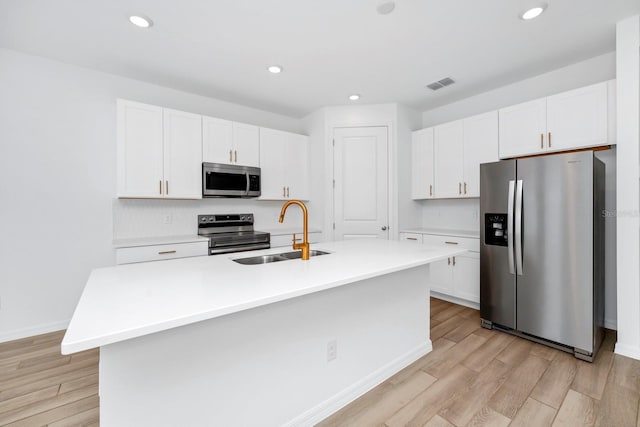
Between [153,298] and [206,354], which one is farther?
[206,354]

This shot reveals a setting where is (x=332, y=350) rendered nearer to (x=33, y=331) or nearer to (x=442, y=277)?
(x=442, y=277)

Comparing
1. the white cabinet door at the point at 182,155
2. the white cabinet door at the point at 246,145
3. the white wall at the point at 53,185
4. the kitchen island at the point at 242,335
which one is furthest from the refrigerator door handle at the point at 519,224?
the white wall at the point at 53,185

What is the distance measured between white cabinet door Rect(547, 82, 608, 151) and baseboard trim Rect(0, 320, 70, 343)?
5.16 metres

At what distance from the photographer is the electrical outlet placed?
1722 mm

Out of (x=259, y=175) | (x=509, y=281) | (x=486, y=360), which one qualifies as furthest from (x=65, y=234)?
(x=509, y=281)

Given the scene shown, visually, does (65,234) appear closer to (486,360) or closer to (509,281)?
(486,360)

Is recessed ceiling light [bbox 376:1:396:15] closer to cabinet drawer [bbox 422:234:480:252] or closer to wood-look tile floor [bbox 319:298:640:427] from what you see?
cabinet drawer [bbox 422:234:480:252]

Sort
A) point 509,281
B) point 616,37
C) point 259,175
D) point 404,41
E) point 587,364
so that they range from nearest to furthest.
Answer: point 587,364 → point 616,37 → point 404,41 → point 509,281 → point 259,175

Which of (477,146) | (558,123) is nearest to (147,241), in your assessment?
(477,146)

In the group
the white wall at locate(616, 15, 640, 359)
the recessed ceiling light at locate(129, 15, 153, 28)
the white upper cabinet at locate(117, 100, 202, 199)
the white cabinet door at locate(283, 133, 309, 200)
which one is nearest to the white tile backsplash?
the white upper cabinet at locate(117, 100, 202, 199)

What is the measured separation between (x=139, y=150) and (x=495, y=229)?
3.69 meters

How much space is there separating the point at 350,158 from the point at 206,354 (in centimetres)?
328

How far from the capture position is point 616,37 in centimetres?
233

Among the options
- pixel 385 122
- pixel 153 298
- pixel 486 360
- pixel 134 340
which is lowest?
pixel 486 360
